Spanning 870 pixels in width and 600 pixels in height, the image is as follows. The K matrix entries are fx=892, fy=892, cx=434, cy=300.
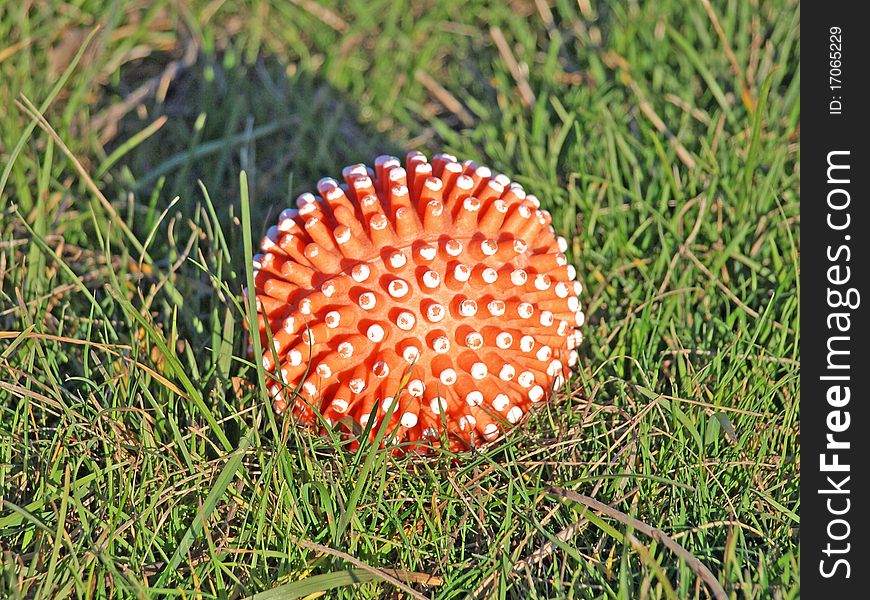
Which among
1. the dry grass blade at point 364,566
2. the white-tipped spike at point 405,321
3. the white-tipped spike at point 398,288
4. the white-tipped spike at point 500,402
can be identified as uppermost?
the white-tipped spike at point 398,288

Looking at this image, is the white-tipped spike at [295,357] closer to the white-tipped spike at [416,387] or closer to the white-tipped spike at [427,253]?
the white-tipped spike at [416,387]

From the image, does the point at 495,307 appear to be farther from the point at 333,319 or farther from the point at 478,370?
the point at 333,319

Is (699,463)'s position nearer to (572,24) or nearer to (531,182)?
(531,182)

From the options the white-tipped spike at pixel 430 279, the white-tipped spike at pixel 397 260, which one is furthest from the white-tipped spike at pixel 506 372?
the white-tipped spike at pixel 397 260

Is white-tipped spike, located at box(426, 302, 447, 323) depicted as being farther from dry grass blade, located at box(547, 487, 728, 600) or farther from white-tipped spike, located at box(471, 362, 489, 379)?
dry grass blade, located at box(547, 487, 728, 600)

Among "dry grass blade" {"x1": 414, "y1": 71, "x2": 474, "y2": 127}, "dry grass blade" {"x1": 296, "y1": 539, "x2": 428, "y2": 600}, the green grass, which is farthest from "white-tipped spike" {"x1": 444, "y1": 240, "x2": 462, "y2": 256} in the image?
"dry grass blade" {"x1": 414, "y1": 71, "x2": 474, "y2": 127}

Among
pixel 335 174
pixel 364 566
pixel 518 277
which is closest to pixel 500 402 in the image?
pixel 518 277
